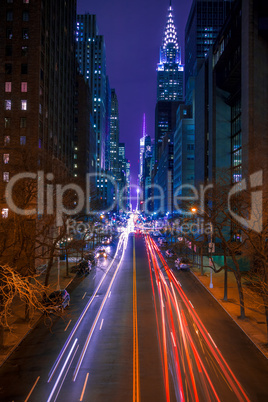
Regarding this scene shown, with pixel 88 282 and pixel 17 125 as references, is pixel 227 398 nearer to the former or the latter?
pixel 88 282

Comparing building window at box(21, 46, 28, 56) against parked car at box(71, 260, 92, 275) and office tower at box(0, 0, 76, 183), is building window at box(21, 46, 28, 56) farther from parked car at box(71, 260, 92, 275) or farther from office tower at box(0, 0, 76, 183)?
parked car at box(71, 260, 92, 275)

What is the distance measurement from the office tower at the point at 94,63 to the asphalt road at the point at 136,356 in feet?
513

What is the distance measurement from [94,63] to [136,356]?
193m

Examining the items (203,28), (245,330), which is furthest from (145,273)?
(203,28)

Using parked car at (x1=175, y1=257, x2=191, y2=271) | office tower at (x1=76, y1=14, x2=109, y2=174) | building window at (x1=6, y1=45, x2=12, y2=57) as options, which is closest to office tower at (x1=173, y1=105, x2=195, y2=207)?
parked car at (x1=175, y1=257, x2=191, y2=271)

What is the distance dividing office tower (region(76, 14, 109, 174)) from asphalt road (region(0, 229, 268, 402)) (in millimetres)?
156505

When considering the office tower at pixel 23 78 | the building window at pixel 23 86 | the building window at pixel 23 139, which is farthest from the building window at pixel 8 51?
the building window at pixel 23 139

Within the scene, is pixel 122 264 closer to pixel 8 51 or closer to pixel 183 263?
pixel 183 263

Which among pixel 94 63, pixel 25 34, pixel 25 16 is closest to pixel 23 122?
pixel 25 34

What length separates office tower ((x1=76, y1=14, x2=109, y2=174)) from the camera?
176 m

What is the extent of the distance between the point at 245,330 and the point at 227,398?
7.51m

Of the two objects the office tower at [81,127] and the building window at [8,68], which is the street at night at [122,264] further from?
the office tower at [81,127]

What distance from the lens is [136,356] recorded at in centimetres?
1463

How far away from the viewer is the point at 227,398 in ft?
36.8
